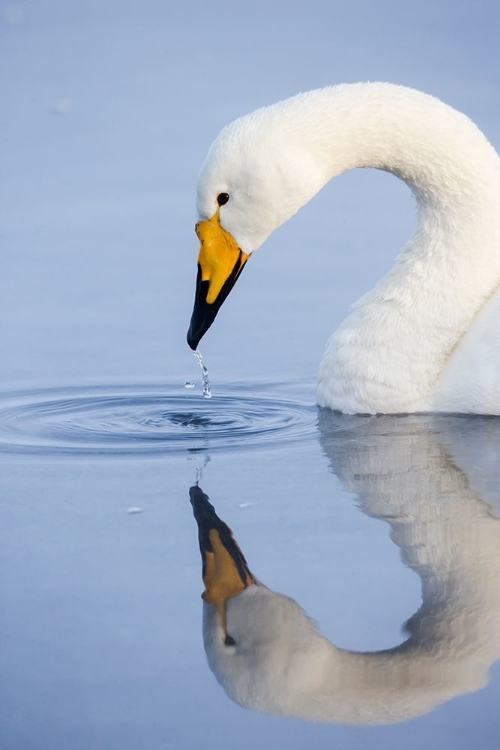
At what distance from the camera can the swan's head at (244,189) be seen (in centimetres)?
555

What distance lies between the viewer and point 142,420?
591 cm

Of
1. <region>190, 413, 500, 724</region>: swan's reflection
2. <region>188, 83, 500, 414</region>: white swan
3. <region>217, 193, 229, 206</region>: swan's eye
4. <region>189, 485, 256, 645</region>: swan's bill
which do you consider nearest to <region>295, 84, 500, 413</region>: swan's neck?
<region>188, 83, 500, 414</region>: white swan

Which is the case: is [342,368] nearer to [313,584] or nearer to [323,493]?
[323,493]

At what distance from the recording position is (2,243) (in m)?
9.44

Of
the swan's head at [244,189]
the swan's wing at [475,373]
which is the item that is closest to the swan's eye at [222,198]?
the swan's head at [244,189]

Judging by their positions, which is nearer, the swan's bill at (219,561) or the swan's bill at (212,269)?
the swan's bill at (219,561)

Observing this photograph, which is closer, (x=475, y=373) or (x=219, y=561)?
(x=219, y=561)

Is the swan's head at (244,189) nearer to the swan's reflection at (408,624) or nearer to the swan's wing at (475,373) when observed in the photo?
the swan's wing at (475,373)

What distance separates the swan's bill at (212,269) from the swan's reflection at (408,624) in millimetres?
1140

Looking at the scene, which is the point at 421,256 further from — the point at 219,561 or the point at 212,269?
the point at 219,561

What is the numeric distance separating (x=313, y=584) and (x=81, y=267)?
5342mm

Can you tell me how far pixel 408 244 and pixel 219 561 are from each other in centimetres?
276

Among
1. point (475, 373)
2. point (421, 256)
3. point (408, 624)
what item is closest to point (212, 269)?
point (421, 256)

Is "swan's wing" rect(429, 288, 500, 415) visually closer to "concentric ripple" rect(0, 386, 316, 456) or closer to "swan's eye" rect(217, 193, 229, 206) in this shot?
"concentric ripple" rect(0, 386, 316, 456)
